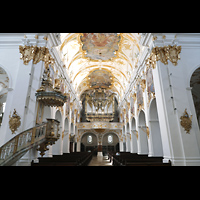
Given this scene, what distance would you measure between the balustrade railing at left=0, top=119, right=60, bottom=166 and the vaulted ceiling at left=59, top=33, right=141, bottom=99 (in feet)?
22.4

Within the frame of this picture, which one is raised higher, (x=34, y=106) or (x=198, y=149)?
(x=34, y=106)

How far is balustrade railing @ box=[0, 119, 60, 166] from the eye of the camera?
16.9 feet

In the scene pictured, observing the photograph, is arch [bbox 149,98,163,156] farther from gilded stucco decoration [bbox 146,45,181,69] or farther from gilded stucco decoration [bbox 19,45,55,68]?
gilded stucco decoration [bbox 19,45,55,68]

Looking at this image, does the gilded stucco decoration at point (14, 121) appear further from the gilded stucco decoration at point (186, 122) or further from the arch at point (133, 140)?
the arch at point (133, 140)

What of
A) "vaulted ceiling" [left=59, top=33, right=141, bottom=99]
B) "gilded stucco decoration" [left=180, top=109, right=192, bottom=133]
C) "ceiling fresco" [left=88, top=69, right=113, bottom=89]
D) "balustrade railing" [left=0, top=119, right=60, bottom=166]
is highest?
"ceiling fresco" [left=88, top=69, right=113, bottom=89]

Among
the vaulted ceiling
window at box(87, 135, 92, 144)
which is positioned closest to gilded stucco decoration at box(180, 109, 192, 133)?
the vaulted ceiling

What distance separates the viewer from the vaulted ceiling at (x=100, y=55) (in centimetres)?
1209

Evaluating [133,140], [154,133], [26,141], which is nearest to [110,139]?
[133,140]

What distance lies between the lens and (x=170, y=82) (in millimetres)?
7375

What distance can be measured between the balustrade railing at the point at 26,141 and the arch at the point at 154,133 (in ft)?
19.9

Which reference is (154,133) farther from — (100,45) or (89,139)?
(89,139)
